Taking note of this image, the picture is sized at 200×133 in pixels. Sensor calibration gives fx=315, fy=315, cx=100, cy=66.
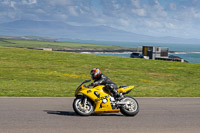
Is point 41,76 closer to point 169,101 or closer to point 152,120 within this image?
point 169,101

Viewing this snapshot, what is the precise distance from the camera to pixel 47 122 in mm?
8500

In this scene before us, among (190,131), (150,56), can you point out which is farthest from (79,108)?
(150,56)

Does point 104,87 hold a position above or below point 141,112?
above

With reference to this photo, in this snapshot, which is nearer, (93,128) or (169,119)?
(93,128)

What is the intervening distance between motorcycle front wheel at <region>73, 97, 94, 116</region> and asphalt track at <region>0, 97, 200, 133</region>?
7.5 inches

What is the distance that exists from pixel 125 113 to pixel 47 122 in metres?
2.42

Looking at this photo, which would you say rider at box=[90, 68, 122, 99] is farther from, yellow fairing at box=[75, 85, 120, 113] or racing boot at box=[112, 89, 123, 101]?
yellow fairing at box=[75, 85, 120, 113]

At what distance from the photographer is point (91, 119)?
29.8 feet

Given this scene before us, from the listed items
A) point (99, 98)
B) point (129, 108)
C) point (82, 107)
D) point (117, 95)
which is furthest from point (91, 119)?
point (129, 108)

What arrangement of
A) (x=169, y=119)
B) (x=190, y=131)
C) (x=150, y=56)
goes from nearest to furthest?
(x=190, y=131) → (x=169, y=119) → (x=150, y=56)

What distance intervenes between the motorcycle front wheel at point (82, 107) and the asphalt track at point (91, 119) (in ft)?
0.62

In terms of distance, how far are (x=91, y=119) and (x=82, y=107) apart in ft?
1.76

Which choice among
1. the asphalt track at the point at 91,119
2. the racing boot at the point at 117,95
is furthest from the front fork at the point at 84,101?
the racing boot at the point at 117,95

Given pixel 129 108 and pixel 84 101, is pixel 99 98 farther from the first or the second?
pixel 129 108
